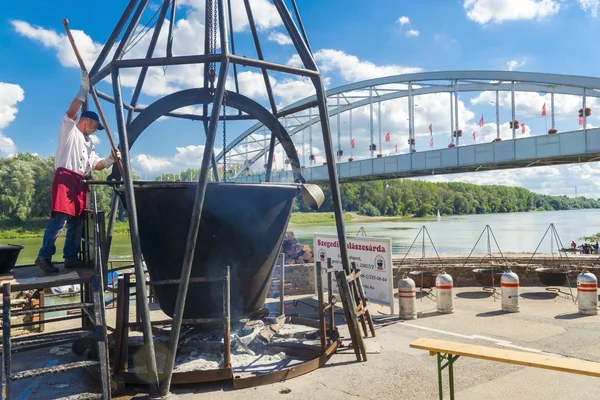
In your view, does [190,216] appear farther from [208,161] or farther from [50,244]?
[50,244]

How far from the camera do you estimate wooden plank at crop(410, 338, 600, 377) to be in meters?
3.55

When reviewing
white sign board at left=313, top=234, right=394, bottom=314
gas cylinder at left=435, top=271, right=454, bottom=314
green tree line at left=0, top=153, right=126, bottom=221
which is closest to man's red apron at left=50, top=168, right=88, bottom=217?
white sign board at left=313, top=234, right=394, bottom=314

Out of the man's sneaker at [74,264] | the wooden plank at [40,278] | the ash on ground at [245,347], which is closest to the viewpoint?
the wooden plank at [40,278]

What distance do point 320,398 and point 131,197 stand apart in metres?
2.90

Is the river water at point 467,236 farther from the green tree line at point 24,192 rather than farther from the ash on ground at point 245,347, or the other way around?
the green tree line at point 24,192

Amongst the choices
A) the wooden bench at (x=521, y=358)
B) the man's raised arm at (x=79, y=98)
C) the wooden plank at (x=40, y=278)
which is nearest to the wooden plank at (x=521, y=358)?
the wooden bench at (x=521, y=358)

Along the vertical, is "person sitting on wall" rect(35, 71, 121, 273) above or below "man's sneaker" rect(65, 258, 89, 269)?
above

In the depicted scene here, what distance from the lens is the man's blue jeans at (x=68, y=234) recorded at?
17.1 feet

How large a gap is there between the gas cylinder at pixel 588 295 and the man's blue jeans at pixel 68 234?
8813 mm

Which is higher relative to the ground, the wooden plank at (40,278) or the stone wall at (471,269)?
the wooden plank at (40,278)

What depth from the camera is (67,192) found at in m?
5.23

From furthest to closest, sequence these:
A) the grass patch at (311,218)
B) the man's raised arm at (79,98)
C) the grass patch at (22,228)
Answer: the grass patch at (311,218)
the grass patch at (22,228)
the man's raised arm at (79,98)

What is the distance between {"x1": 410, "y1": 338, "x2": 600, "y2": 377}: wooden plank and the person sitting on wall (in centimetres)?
391

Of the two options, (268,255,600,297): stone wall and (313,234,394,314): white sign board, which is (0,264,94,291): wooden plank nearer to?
(313,234,394,314): white sign board
